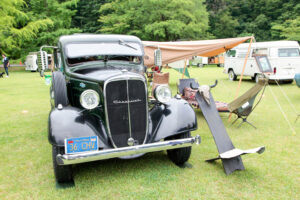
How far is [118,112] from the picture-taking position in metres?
3.47

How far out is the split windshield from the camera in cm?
451

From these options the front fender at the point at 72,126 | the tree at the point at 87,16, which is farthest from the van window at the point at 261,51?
the tree at the point at 87,16

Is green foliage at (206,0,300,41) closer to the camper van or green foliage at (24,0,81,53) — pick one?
green foliage at (24,0,81,53)

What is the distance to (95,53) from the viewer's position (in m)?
4.52

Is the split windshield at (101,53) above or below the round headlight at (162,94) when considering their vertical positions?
above

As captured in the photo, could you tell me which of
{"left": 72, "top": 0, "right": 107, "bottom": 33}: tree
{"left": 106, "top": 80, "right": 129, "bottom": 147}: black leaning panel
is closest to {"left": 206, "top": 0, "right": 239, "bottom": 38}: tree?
{"left": 72, "top": 0, "right": 107, "bottom": 33}: tree

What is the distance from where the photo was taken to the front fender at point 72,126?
3.20m

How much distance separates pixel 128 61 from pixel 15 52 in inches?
1286

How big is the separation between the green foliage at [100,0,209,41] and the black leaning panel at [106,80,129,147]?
99.1ft

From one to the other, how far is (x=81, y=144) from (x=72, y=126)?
314 mm

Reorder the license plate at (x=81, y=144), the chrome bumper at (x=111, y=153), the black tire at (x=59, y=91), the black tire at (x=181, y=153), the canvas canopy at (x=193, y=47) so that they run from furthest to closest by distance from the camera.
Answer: the canvas canopy at (x=193, y=47), the black tire at (x=59, y=91), the black tire at (x=181, y=153), the license plate at (x=81, y=144), the chrome bumper at (x=111, y=153)

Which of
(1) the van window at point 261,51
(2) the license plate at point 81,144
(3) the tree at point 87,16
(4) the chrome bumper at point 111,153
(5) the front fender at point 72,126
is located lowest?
(1) the van window at point 261,51

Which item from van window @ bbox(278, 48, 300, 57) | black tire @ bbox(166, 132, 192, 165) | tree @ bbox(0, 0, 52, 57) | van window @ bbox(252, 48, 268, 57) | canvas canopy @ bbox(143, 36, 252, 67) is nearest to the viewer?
black tire @ bbox(166, 132, 192, 165)

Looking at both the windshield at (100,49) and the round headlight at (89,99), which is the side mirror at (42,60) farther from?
the round headlight at (89,99)
